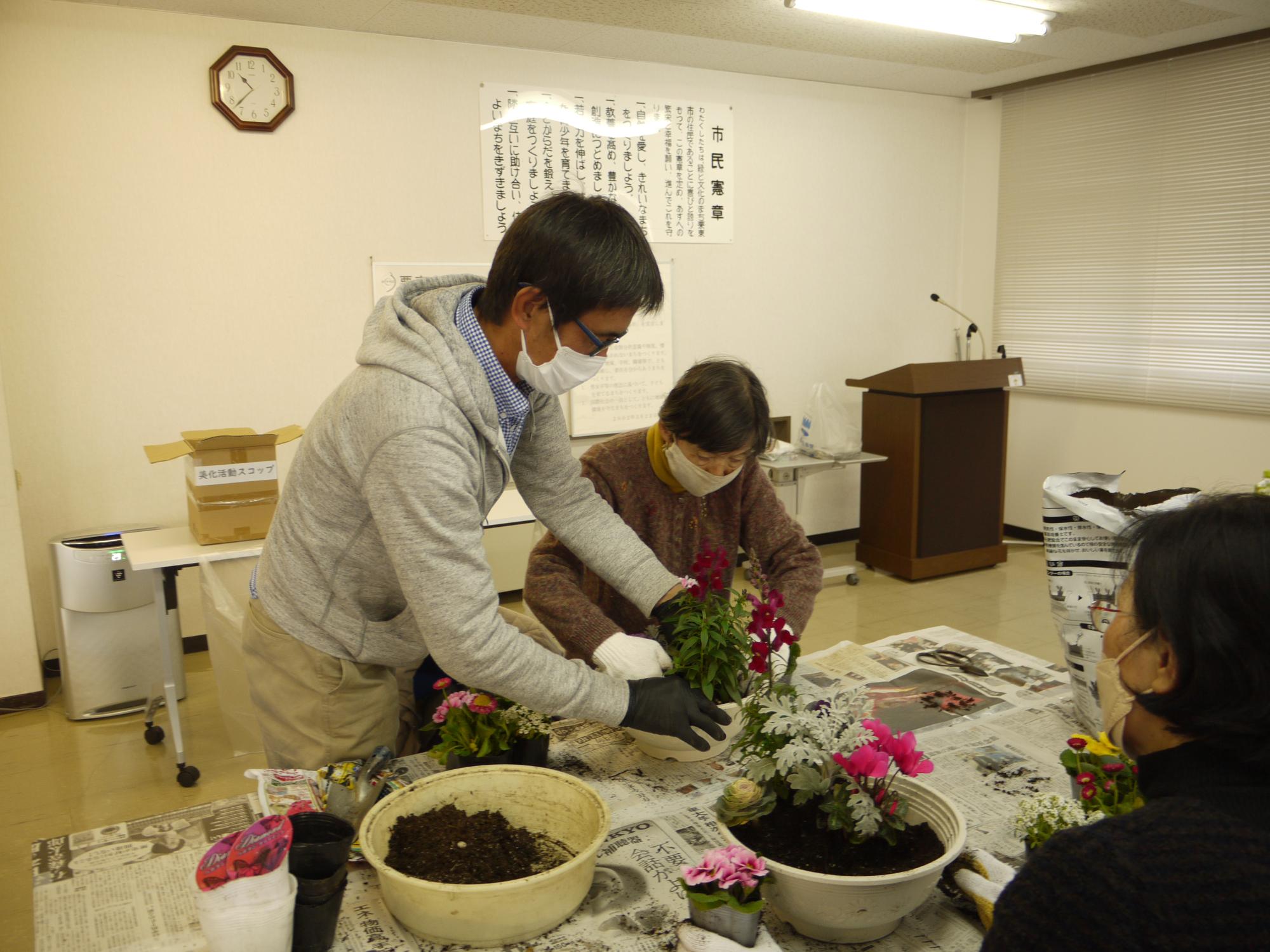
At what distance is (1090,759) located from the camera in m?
1.17

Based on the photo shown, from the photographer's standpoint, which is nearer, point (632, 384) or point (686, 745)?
point (686, 745)

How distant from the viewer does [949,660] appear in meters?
1.80

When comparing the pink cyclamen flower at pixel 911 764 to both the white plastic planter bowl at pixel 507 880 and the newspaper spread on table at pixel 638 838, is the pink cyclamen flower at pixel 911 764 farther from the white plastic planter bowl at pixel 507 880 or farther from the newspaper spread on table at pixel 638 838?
the white plastic planter bowl at pixel 507 880

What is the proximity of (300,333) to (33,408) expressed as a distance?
0.96 metres

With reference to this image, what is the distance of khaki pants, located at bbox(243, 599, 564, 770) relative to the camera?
143cm

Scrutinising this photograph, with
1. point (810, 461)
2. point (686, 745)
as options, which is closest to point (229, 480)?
point (686, 745)

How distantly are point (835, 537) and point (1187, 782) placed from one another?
14.5 ft

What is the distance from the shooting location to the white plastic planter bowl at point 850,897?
94cm

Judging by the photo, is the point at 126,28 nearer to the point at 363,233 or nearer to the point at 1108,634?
the point at 363,233

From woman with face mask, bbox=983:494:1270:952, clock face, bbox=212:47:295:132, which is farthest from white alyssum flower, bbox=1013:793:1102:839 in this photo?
clock face, bbox=212:47:295:132

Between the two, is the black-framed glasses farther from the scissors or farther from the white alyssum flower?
the scissors

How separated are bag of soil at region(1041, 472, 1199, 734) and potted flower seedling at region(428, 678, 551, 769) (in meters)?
0.88

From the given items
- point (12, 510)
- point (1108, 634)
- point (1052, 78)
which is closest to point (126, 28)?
point (12, 510)

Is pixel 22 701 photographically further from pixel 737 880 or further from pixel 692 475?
pixel 737 880
